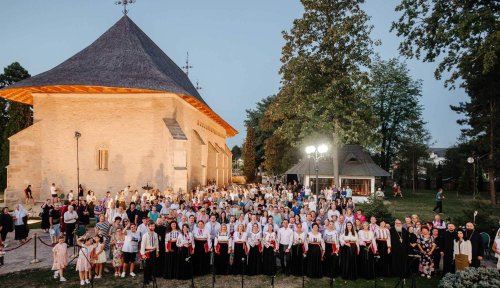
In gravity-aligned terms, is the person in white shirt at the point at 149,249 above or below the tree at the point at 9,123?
below

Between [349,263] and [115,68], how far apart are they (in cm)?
1983

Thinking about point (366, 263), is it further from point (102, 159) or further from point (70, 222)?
point (102, 159)

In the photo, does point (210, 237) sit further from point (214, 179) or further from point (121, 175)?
point (214, 179)

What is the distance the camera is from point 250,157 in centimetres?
5066

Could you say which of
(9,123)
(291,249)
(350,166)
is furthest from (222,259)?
(9,123)

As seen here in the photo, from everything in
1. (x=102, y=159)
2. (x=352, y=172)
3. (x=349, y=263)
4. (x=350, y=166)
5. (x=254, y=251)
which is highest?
(x=102, y=159)

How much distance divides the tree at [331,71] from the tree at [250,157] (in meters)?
24.0

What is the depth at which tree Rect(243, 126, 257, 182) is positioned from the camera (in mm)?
50094

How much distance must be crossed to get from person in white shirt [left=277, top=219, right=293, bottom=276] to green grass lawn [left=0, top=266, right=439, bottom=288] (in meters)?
0.31

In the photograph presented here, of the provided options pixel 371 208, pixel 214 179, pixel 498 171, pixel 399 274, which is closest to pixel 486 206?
pixel 371 208

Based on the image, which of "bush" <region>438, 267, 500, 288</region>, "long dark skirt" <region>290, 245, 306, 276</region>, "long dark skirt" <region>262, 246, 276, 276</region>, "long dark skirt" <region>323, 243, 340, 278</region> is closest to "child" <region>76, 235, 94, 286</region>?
"long dark skirt" <region>262, 246, 276, 276</region>

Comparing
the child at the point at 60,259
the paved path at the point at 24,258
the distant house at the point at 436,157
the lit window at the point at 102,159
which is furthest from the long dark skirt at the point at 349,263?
the distant house at the point at 436,157

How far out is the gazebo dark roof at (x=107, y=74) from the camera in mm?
21625

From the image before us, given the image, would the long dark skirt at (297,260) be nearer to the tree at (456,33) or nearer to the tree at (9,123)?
the tree at (456,33)
